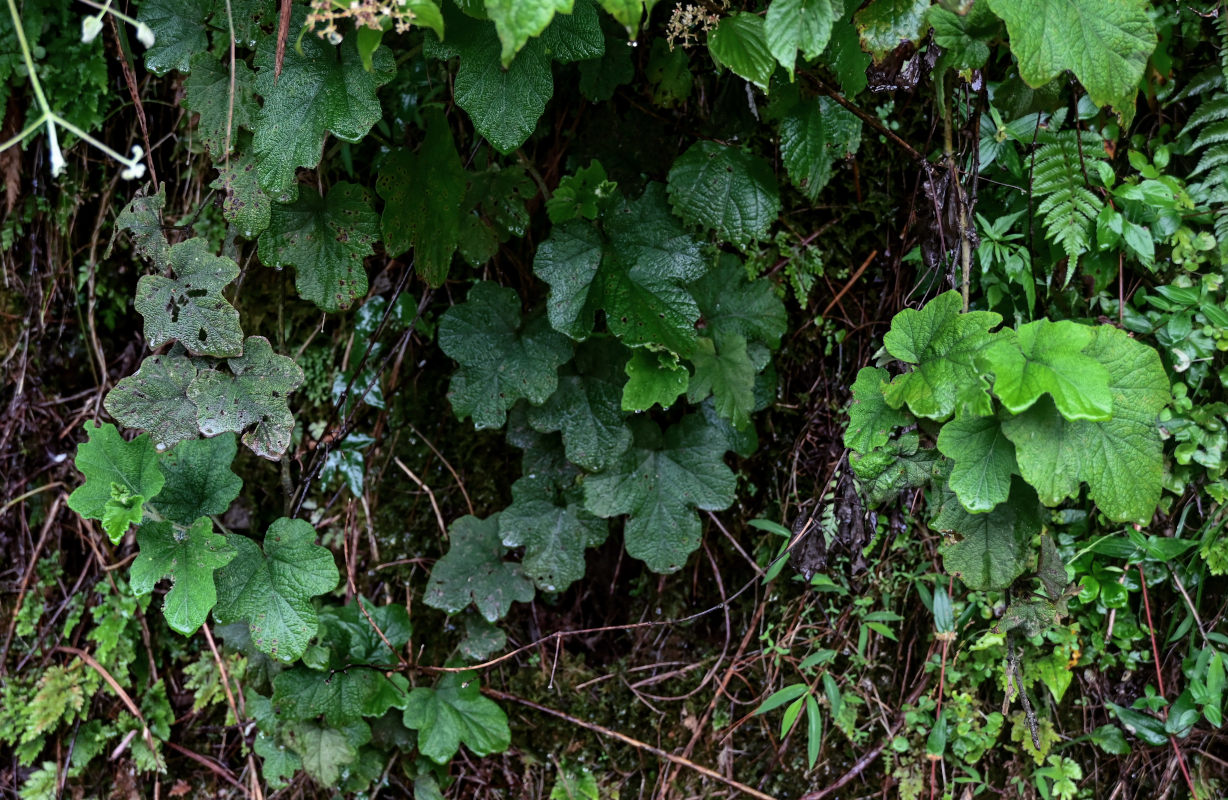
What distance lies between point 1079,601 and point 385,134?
1.85m

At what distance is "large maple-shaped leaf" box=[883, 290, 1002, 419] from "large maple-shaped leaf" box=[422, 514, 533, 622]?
96 centimetres

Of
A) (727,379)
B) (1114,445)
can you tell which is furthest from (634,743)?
(1114,445)

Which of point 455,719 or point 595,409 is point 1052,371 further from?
point 455,719

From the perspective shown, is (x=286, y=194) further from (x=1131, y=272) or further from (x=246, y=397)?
(x=1131, y=272)

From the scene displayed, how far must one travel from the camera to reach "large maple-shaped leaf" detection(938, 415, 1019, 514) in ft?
4.13

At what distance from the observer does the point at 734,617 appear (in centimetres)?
201

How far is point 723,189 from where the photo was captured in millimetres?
1609

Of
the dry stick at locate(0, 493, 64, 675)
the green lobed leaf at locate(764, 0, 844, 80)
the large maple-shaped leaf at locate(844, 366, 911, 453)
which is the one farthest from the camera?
the dry stick at locate(0, 493, 64, 675)

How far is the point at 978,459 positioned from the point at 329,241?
1214 millimetres

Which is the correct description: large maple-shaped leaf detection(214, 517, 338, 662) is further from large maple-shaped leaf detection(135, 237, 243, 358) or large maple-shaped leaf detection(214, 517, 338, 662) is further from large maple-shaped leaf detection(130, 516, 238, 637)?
large maple-shaped leaf detection(135, 237, 243, 358)

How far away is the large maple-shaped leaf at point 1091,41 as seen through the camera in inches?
46.4

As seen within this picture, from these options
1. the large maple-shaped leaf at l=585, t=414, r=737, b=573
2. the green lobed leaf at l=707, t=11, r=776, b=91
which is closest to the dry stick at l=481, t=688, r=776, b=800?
the large maple-shaped leaf at l=585, t=414, r=737, b=573

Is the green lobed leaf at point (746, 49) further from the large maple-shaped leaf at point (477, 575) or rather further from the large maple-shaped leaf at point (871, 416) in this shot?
the large maple-shaped leaf at point (477, 575)

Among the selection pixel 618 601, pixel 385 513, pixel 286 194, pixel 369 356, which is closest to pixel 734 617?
pixel 618 601
